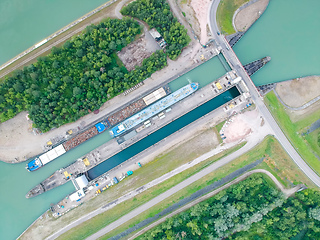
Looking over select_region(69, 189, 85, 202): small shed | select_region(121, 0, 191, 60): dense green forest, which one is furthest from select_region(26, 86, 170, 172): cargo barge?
select_region(121, 0, 191, 60): dense green forest

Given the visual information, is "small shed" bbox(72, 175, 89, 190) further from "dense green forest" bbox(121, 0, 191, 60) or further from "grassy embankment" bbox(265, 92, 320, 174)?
"grassy embankment" bbox(265, 92, 320, 174)

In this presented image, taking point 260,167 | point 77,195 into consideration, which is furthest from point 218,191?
point 77,195

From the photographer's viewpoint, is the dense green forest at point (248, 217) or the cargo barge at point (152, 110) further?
the cargo barge at point (152, 110)

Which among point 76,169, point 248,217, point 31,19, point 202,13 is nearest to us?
point 248,217

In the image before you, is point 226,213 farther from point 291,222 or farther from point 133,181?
point 133,181

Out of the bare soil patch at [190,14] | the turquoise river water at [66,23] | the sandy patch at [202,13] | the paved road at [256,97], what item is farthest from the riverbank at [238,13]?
the bare soil patch at [190,14]

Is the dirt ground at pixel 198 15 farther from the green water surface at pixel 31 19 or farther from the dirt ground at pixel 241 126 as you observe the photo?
the green water surface at pixel 31 19
